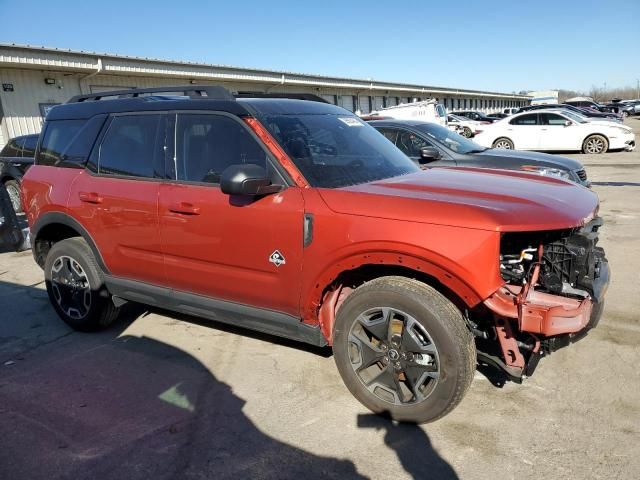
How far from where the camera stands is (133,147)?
12.9ft

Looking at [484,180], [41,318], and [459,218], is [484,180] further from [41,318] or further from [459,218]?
[41,318]

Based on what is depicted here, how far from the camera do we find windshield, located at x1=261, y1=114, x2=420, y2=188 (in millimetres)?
3281

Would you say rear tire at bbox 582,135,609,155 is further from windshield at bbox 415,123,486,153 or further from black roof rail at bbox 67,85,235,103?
black roof rail at bbox 67,85,235,103

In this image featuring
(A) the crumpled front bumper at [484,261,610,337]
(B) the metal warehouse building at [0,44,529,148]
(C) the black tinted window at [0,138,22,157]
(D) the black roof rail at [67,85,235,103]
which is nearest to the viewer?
(A) the crumpled front bumper at [484,261,610,337]

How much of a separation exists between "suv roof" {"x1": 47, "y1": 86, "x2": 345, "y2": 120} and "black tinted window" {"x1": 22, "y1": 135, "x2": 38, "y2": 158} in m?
7.00

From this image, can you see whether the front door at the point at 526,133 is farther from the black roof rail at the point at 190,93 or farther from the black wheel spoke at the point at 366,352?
the black wheel spoke at the point at 366,352

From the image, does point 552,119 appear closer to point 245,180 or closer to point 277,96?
point 277,96

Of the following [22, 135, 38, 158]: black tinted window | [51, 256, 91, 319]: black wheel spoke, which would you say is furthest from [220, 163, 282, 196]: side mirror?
[22, 135, 38, 158]: black tinted window

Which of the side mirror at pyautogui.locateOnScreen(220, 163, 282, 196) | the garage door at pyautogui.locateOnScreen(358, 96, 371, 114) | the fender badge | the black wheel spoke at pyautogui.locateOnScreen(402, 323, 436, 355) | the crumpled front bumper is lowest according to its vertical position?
the black wheel spoke at pyautogui.locateOnScreen(402, 323, 436, 355)

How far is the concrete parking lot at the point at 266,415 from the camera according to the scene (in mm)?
2635

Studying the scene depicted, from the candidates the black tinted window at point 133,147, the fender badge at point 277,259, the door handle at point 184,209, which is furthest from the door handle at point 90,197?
the fender badge at point 277,259

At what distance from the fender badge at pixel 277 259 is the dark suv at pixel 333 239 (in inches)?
0.4

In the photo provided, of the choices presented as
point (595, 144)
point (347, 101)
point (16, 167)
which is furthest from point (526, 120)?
point (347, 101)

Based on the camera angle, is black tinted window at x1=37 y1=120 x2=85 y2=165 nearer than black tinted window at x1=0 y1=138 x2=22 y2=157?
Yes
